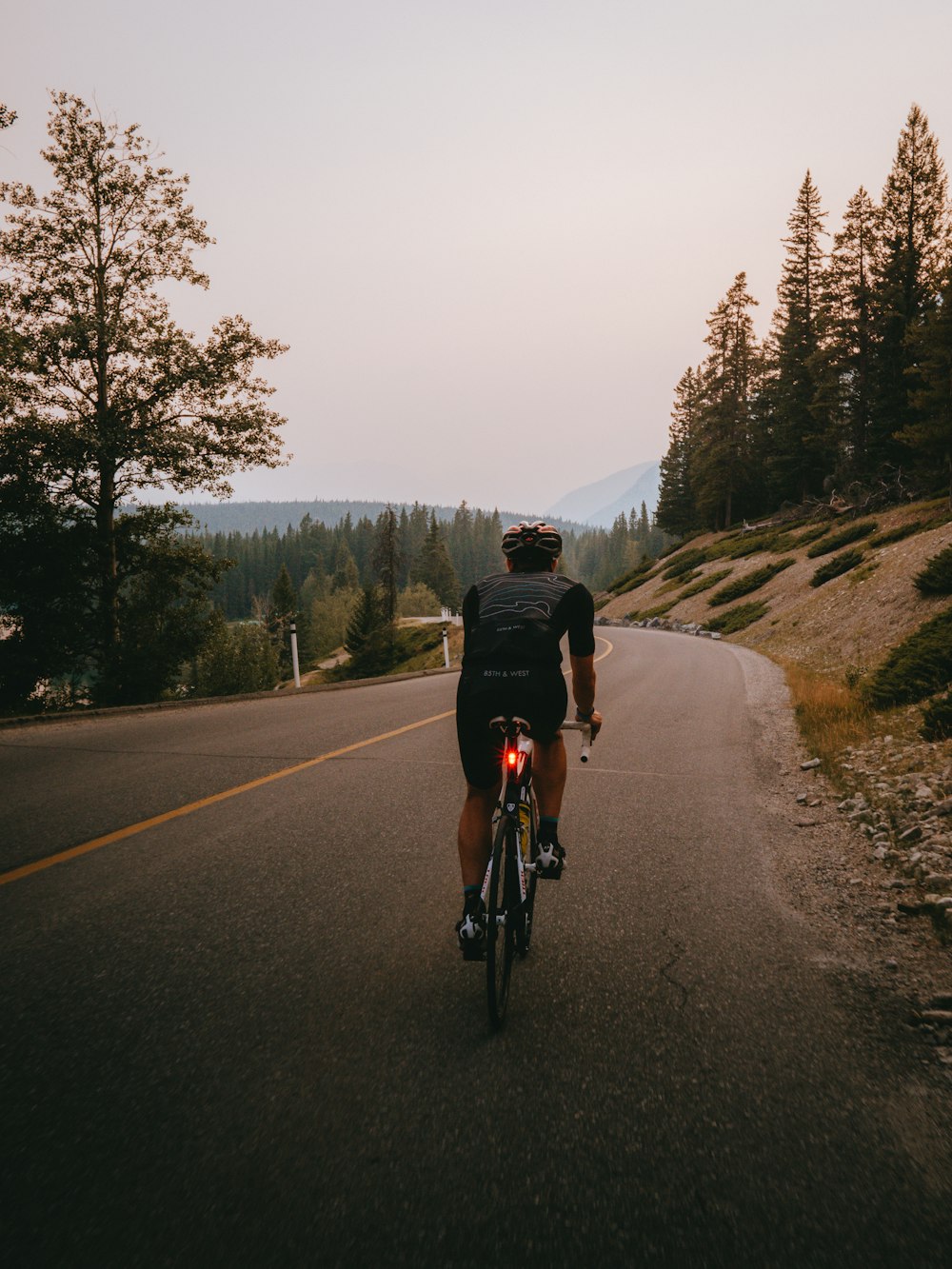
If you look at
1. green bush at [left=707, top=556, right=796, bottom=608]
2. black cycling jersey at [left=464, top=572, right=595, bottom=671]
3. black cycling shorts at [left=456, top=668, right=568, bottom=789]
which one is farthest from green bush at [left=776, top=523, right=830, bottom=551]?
black cycling shorts at [left=456, top=668, right=568, bottom=789]

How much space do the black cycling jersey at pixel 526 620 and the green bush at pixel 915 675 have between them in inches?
275

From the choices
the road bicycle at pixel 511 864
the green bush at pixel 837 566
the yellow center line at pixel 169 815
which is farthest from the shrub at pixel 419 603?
the road bicycle at pixel 511 864

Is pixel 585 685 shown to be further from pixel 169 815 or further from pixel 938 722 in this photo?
pixel 938 722

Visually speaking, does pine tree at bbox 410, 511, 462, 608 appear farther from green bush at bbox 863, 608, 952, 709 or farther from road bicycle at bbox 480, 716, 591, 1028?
road bicycle at bbox 480, 716, 591, 1028

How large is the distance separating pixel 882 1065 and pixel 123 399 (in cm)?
1853

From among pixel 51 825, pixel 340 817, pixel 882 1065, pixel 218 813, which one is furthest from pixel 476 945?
pixel 51 825

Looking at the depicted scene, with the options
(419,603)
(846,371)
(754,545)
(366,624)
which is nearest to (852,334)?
(846,371)

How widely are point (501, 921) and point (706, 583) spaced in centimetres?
3982

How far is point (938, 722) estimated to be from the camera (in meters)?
6.82

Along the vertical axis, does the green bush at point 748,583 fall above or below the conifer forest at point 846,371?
below

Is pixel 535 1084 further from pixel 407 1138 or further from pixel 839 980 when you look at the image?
pixel 839 980

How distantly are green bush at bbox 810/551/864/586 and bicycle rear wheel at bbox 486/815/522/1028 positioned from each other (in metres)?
26.2

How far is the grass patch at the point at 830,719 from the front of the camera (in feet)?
25.3

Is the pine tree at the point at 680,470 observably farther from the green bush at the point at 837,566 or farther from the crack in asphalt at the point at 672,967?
the crack in asphalt at the point at 672,967
